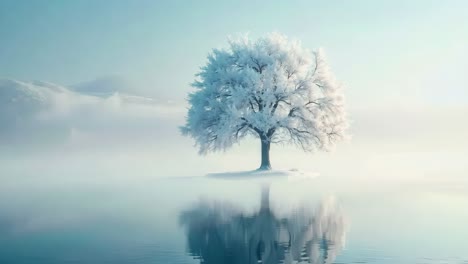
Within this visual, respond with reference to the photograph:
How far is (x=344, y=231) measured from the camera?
1587cm

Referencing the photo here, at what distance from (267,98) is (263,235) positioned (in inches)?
1174

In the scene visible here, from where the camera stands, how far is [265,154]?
46438 millimetres

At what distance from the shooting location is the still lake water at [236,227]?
1291cm

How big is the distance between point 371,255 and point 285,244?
2.33m

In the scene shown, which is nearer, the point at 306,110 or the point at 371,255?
the point at 371,255

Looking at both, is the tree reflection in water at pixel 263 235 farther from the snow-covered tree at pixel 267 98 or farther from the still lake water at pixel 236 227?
the snow-covered tree at pixel 267 98

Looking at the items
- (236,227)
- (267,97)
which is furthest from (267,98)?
(236,227)

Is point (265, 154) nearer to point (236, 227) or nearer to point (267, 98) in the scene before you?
point (267, 98)

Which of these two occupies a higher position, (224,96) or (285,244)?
(224,96)

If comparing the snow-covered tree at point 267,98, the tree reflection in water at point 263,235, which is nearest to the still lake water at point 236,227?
the tree reflection in water at point 263,235

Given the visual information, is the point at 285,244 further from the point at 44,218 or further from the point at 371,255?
the point at 44,218

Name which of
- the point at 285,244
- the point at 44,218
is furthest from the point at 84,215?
the point at 285,244

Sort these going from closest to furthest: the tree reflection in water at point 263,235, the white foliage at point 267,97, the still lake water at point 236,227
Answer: the tree reflection in water at point 263,235 → the still lake water at point 236,227 → the white foliage at point 267,97

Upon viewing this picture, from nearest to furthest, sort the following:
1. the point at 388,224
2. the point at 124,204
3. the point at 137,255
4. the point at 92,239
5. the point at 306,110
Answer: the point at 137,255 → the point at 92,239 → the point at 388,224 → the point at 124,204 → the point at 306,110
